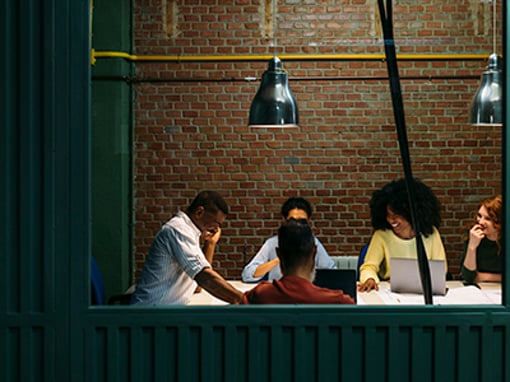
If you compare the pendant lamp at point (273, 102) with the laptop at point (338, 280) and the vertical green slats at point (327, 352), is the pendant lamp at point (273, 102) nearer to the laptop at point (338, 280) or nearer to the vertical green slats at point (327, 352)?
the laptop at point (338, 280)

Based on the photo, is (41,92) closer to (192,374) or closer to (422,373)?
(192,374)

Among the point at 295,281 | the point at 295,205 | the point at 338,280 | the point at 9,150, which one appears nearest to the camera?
the point at 9,150

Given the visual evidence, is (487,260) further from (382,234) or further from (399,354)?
(382,234)

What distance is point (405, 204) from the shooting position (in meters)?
3.51

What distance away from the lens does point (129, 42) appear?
325cm

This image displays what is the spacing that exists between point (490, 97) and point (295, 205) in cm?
96

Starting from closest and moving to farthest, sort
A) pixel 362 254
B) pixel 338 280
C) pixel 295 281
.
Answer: pixel 295 281
pixel 338 280
pixel 362 254

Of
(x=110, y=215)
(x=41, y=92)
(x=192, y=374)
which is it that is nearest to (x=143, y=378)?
(x=192, y=374)

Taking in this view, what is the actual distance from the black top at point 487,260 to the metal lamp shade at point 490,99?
Result: 1.61ft

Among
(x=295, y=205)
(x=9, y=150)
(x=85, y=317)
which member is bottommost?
(x=85, y=317)

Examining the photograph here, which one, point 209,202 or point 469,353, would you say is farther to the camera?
point 209,202

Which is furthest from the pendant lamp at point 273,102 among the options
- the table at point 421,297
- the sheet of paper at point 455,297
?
the sheet of paper at point 455,297

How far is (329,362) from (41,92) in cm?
147

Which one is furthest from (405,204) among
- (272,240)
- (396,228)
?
(272,240)
